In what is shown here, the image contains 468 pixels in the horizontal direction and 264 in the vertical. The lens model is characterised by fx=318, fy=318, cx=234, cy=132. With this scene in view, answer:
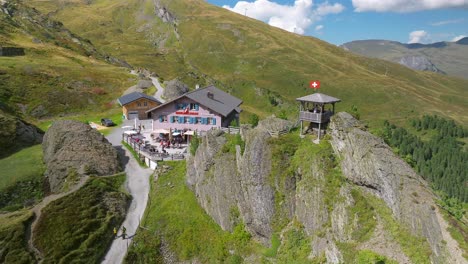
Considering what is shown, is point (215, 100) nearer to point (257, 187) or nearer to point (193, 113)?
point (193, 113)

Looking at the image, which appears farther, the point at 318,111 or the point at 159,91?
the point at 159,91

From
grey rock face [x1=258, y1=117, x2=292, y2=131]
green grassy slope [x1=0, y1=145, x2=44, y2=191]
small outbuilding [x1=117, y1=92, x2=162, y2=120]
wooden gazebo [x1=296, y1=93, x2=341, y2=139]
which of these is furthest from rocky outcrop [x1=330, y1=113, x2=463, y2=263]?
small outbuilding [x1=117, y1=92, x2=162, y2=120]

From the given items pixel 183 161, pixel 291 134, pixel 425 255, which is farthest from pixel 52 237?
pixel 425 255

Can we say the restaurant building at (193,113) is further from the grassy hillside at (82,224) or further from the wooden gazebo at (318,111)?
the wooden gazebo at (318,111)

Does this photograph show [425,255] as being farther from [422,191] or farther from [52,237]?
[52,237]

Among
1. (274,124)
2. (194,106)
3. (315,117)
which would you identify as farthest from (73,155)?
(315,117)
